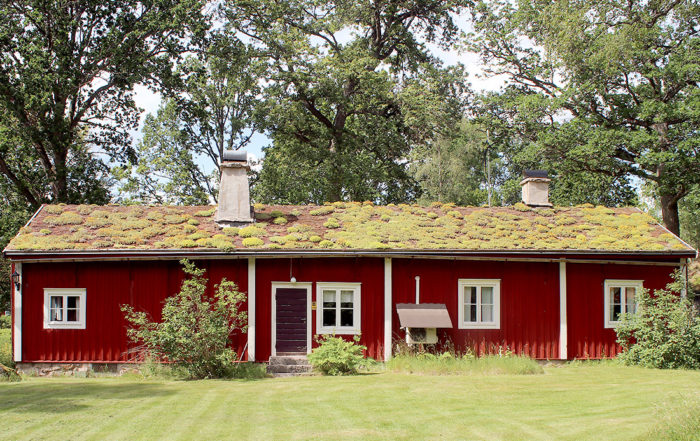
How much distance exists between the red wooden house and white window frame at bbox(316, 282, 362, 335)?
0.03 m

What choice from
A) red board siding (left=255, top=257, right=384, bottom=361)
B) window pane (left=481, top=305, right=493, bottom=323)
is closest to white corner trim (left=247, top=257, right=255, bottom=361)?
red board siding (left=255, top=257, right=384, bottom=361)

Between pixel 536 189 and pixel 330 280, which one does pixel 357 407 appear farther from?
pixel 536 189

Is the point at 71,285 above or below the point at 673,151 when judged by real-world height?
below

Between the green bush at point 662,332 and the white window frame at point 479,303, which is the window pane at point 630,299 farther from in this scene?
the white window frame at point 479,303

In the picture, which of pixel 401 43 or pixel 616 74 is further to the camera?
pixel 401 43

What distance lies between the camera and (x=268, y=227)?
1761 cm

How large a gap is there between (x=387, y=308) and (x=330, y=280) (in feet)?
5.28

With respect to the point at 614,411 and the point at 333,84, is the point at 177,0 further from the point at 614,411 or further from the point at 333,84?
the point at 614,411

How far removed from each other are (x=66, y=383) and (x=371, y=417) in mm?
7534

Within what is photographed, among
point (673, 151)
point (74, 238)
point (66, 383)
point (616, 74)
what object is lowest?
point (66, 383)

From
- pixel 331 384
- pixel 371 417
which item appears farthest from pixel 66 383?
pixel 371 417

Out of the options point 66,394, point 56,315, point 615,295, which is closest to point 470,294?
point 615,295

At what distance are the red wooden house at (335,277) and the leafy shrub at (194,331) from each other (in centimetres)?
123

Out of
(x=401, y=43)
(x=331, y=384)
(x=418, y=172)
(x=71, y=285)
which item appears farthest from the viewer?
(x=418, y=172)
